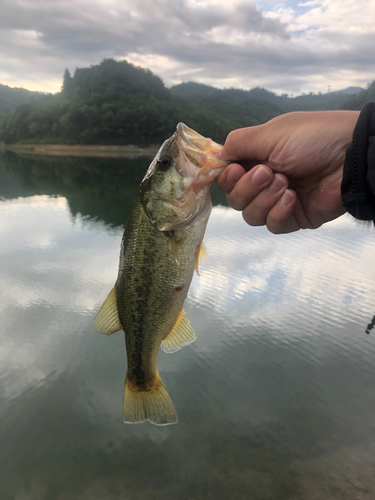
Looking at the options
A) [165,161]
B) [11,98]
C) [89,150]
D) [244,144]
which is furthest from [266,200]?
[11,98]

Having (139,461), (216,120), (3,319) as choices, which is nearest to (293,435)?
(139,461)

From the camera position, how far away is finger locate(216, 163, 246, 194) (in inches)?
97.6

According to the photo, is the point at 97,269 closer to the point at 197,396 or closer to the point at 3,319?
the point at 3,319

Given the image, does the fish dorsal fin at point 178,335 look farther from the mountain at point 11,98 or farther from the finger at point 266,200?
the mountain at point 11,98

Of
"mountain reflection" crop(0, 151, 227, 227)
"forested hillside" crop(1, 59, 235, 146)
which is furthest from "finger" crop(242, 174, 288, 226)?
"forested hillside" crop(1, 59, 235, 146)

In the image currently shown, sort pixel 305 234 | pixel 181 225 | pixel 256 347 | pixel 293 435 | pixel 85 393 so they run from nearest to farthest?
pixel 181 225, pixel 293 435, pixel 85 393, pixel 256 347, pixel 305 234

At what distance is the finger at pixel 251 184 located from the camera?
8.20 feet

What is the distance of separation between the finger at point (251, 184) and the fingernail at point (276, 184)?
0.04 metres

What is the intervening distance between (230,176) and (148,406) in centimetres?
191

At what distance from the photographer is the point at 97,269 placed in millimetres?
11812

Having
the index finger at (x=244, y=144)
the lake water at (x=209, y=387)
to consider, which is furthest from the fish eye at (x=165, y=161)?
the lake water at (x=209, y=387)

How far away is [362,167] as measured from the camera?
216cm

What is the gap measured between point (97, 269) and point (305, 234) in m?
10.9

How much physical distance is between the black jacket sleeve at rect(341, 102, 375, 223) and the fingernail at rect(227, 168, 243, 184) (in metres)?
0.75
